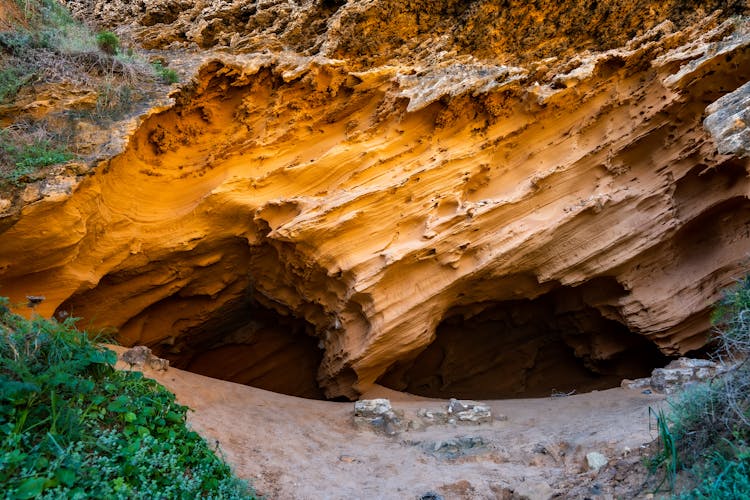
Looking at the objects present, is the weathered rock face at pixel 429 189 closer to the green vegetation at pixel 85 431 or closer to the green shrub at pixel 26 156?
the green shrub at pixel 26 156

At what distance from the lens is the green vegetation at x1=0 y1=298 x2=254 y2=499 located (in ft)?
10.4

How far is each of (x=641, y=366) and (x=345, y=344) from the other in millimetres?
4755

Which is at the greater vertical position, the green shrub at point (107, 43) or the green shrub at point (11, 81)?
the green shrub at point (107, 43)

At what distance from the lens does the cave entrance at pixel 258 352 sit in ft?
28.9

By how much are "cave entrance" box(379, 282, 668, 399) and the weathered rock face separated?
74cm

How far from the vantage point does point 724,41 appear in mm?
6117

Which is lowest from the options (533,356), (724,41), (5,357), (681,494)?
(533,356)

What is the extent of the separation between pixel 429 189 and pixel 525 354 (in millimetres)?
3972

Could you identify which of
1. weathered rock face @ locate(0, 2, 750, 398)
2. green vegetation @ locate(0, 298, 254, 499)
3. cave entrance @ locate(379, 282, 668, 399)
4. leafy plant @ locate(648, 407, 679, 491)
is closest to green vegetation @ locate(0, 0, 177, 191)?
weathered rock face @ locate(0, 2, 750, 398)

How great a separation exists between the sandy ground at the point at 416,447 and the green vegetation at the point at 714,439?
354mm

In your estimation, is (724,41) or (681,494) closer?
(681,494)

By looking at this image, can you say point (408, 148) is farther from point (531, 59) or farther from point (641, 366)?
point (641, 366)

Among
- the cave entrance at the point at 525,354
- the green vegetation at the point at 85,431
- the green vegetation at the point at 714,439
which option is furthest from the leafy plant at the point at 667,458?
the cave entrance at the point at 525,354

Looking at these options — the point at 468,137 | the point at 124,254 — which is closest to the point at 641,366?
the point at 468,137
